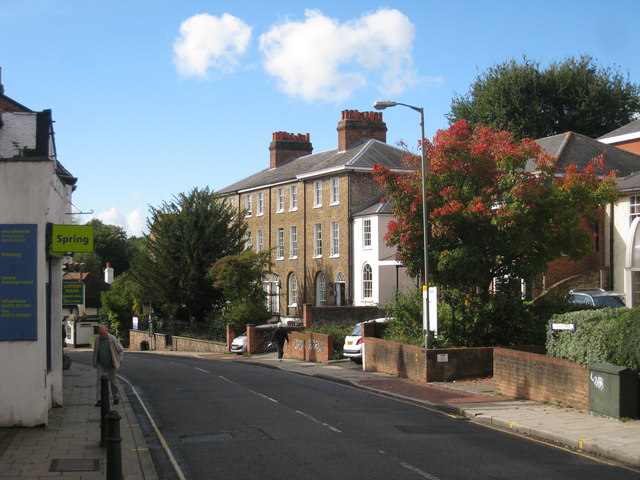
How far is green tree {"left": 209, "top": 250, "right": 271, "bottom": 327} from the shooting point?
4681cm

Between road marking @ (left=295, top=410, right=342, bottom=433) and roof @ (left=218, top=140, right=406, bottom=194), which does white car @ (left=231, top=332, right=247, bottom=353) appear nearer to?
roof @ (left=218, top=140, right=406, bottom=194)

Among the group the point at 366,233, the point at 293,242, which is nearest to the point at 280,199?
the point at 293,242

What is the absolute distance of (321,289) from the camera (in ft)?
167

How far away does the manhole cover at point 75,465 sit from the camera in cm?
1039

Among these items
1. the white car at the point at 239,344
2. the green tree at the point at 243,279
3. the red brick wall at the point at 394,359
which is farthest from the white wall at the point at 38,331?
the green tree at the point at 243,279

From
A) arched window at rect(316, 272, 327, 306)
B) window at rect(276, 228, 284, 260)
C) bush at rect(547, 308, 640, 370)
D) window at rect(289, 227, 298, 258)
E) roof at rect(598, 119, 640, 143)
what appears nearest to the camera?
bush at rect(547, 308, 640, 370)

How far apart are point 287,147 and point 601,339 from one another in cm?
4664

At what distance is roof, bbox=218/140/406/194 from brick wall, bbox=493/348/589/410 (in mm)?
25703

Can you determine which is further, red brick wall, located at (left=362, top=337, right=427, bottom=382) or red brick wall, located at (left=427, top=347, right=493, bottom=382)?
red brick wall, located at (left=362, top=337, right=427, bottom=382)

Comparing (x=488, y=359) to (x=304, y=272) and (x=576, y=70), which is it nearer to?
(x=304, y=272)

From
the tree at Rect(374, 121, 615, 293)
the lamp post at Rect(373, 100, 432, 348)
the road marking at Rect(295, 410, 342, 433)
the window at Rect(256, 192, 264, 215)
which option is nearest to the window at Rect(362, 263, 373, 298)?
the window at Rect(256, 192, 264, 215)

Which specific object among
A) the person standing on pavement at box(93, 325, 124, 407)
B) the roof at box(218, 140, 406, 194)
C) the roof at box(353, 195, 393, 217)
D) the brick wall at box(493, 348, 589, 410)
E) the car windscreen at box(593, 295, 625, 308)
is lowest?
the brick wall at box(493, 348, 589, 410)

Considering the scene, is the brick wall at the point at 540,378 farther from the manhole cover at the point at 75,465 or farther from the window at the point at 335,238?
the window at the point at 335,238

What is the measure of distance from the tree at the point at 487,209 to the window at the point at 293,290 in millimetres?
28722
